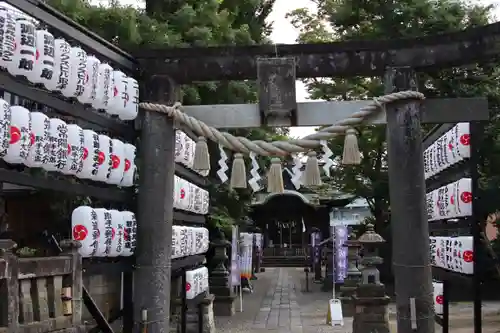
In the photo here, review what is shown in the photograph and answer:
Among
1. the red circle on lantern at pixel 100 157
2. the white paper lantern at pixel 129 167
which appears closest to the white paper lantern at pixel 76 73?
the red circle on lantern at pixel 100 157

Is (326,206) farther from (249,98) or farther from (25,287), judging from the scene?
(25,287)

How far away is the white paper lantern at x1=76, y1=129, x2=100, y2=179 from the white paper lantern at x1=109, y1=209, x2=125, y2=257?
690mm

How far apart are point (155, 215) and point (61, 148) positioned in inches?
72.4

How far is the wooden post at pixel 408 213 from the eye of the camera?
7.12 metres

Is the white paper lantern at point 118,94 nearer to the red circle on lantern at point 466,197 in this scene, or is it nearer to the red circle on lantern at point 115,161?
the red circle on lantern at point 115,161

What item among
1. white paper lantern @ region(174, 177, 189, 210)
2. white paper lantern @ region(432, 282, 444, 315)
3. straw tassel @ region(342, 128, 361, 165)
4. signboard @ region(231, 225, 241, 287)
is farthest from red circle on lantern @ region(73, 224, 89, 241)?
signboard @ region(231, 225, 241, 287)

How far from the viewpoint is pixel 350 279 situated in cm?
1792

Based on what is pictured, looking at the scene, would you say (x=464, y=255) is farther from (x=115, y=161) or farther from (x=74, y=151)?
(x=74, y=151)

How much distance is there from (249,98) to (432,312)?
9.06m

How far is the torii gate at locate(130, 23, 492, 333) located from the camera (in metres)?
7.20

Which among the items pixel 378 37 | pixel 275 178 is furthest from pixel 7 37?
pixel 378 37

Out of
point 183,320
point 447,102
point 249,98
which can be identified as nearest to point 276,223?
point 249,98

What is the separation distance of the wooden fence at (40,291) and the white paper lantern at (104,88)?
2139 mm

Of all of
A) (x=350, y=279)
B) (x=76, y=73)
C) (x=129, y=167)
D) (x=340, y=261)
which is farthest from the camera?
(x=350, y=279)
